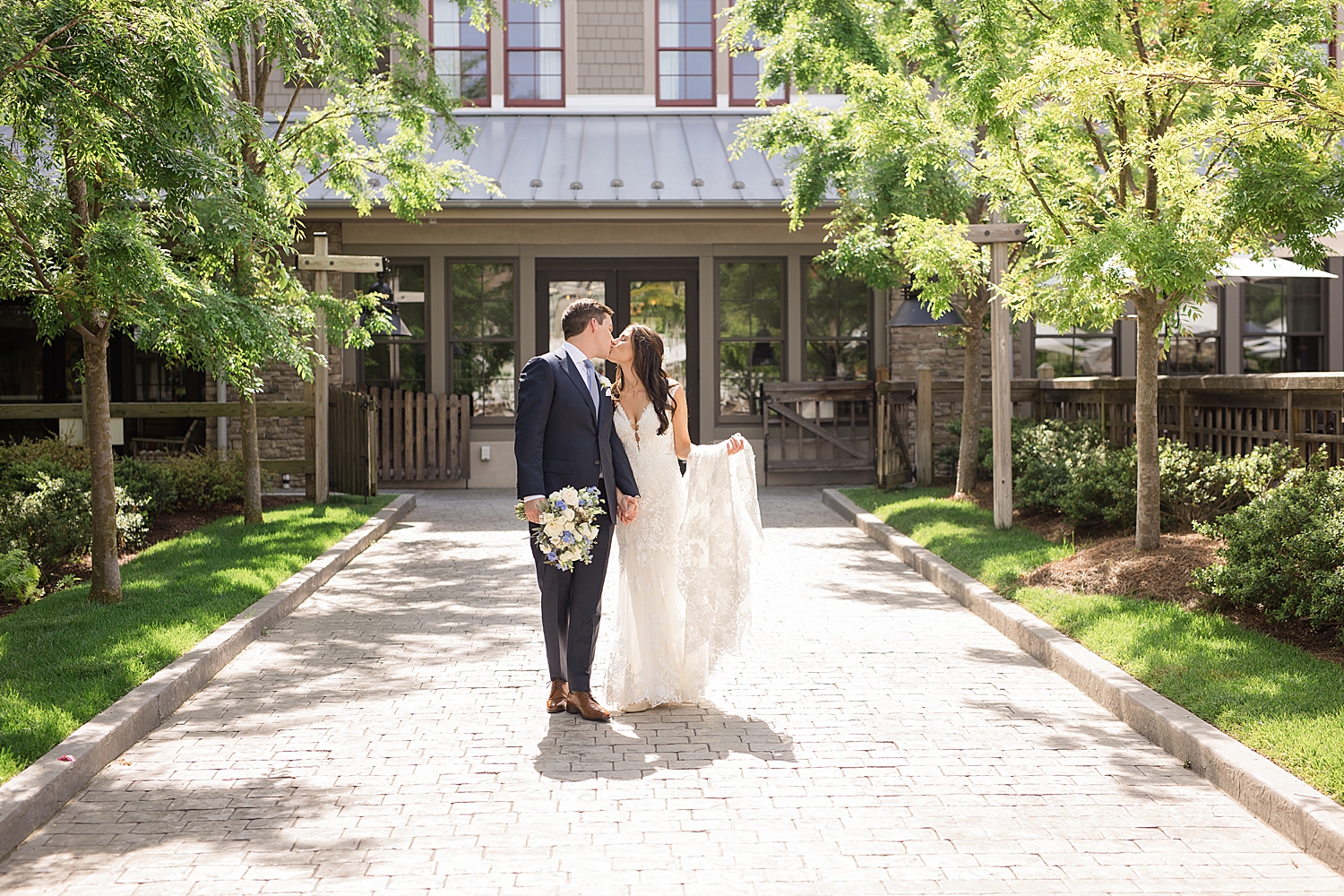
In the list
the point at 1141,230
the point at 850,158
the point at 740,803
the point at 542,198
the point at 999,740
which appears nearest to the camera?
the point at 740,803

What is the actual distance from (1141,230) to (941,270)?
3.64m

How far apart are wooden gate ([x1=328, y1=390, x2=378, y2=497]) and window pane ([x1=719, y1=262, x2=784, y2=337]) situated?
19.6ft

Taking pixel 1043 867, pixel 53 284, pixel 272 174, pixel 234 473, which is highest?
pixel 272 174

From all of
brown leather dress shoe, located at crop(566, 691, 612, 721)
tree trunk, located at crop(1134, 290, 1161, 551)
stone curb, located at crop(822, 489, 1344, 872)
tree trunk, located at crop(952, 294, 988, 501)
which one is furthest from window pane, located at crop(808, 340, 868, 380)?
brown leather dress shoe, located at crop(566, 691, 612, 721)

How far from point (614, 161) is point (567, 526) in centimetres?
1404

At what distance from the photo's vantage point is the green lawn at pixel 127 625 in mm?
5699

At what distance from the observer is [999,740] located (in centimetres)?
574

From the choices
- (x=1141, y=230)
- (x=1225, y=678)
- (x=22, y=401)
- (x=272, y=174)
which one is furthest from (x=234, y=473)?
(x=1225, y=678)

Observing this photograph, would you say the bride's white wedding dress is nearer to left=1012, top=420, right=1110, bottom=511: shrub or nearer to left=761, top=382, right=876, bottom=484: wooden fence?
left=1012, top=420, right=1110, bottom=511: shrub

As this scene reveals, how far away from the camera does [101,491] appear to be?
854 centimetres

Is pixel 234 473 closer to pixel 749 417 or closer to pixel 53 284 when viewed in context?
pixel 53 284

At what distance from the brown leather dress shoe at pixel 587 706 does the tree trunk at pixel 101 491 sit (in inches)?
156

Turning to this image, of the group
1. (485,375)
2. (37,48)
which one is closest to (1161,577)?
(37,48)

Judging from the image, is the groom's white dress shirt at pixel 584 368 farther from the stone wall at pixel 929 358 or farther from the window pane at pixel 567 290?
the window pane at pixel 567 290
